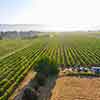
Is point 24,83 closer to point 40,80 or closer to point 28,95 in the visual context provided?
point 40,80

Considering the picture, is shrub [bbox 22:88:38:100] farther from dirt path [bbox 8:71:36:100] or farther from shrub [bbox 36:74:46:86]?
shrub [bbox 36:74:46:86]

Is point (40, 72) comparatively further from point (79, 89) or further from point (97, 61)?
point (97, 61)

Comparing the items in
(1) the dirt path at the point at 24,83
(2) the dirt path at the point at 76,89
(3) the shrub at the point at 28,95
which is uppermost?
(3) the shrub at the point at 28,95

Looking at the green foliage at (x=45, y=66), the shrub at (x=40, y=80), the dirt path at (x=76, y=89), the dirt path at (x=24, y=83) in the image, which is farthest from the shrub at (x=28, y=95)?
the green foliage at (x=45, y=66)

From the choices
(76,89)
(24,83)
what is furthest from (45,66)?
(76,89)

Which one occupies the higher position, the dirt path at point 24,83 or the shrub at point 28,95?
the shrub at point 28,95

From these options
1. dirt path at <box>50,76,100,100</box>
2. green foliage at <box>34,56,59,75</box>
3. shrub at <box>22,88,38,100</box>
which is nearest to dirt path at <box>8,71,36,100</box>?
green foliage at <box>34,56,59,75</box>

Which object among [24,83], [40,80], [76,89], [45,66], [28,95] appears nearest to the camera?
[28,95]

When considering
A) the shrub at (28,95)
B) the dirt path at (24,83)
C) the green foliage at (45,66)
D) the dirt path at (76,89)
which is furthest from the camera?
the green foliage at (45,66)

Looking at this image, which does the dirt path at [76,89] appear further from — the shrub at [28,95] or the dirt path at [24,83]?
the dirt path at [24,83]

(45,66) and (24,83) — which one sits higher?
(45,66)
